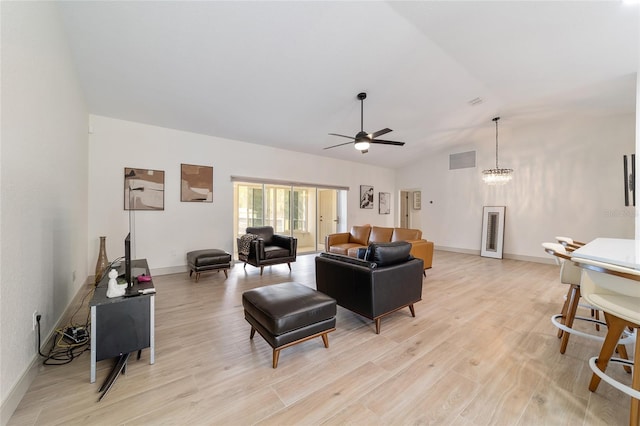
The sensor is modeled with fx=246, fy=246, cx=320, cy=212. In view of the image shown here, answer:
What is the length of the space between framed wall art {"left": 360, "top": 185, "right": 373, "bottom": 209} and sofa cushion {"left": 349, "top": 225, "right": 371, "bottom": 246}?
2343 mm

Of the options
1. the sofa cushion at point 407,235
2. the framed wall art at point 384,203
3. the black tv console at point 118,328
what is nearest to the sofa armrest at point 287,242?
the sofa cushion at point 407,235

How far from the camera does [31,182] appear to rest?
1.91 m

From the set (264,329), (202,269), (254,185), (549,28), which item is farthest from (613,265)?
(254,185)

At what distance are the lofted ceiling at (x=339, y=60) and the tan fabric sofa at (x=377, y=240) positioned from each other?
2479 millimetres

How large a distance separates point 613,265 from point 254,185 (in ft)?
19.8

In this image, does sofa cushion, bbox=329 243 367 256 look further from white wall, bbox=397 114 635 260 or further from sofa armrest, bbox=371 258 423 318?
white wall, bbox=397 114 635 260

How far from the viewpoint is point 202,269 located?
172 inches

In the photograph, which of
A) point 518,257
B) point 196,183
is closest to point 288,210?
point 196,183

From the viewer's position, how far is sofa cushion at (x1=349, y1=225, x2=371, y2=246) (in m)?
5.96

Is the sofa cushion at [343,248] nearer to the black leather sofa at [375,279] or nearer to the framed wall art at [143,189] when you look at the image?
the black leather sofa at [375,279]

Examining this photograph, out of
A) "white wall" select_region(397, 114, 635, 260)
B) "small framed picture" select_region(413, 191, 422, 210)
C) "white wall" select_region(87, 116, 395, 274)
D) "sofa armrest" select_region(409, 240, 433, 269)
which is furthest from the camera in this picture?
"small framed picture" select_region(413, 191, 422, 210)

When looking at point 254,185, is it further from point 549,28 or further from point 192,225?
point 549,28

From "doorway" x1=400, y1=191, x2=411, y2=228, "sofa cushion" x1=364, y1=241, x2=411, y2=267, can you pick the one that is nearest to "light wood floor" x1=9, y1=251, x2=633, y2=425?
"sofa cushion" x1=364, y1=241, x2=411, y2=267

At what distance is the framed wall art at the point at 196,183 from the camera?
5.07 meters
